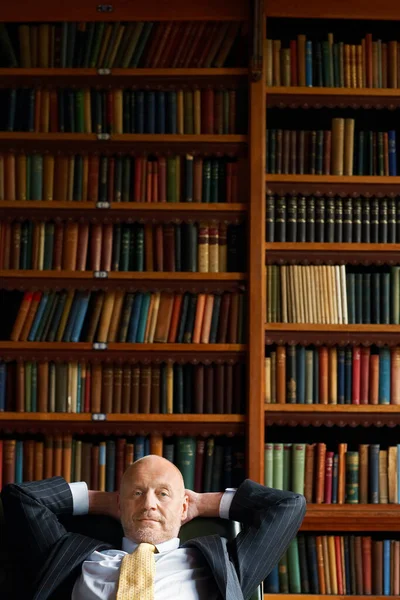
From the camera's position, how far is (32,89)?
4.18m

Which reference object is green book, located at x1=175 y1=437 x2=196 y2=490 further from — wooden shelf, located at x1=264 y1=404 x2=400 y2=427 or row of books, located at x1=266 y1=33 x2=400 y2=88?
row of books, located at x1=266 y1=33 x2=400 y2=88

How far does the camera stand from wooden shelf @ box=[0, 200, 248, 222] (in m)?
4.09

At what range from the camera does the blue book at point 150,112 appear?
13.6 ft

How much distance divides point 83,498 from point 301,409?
5.33 feet

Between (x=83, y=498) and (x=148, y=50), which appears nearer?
(x=83, y=498)

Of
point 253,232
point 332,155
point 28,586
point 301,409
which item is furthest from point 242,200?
point 28,586

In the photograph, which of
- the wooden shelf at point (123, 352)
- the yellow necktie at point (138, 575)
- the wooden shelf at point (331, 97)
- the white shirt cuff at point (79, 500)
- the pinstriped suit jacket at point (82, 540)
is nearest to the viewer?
the yellow necktie at point (138, 575)

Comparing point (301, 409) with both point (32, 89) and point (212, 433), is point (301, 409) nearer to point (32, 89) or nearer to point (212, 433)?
point (212, 433)

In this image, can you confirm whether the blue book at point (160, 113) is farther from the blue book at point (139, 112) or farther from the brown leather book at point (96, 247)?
the brown leather book at point (96, 247)

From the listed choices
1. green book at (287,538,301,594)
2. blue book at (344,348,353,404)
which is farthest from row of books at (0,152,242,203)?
green book at (287,538,301,594)

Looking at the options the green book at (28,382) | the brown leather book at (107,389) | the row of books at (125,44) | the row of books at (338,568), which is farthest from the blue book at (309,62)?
the row of books at (338,568)

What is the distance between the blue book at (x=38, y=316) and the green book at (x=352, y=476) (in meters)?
1.47

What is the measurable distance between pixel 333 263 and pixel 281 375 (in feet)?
1.86

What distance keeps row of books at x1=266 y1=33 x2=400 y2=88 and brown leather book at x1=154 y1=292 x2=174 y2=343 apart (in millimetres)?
1072
